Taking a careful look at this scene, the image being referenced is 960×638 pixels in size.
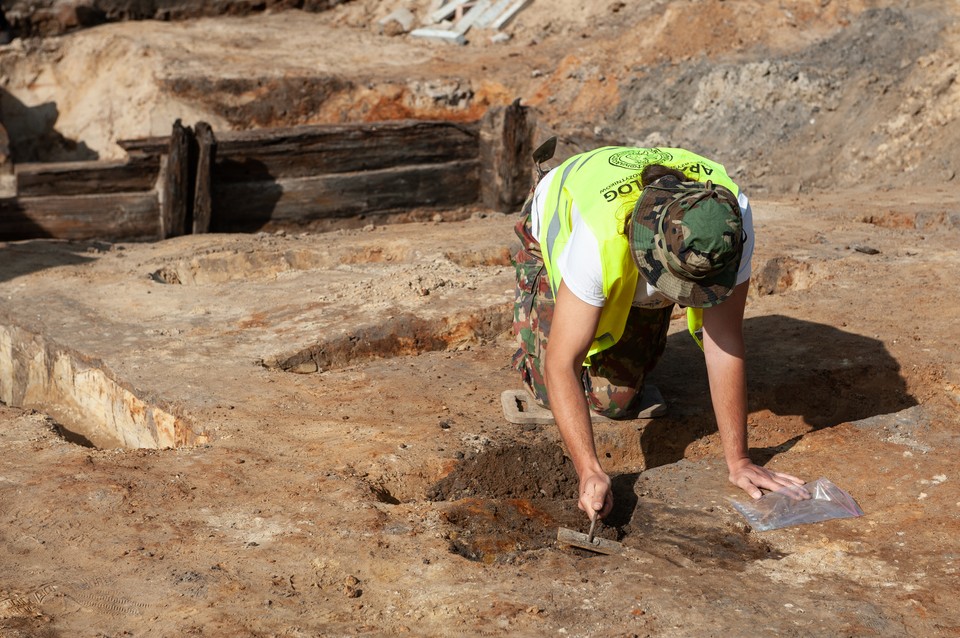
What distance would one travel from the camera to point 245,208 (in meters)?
8.82

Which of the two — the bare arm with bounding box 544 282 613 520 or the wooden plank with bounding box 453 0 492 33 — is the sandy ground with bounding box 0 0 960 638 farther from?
the wooden plank with bounding box 453 0 492 33

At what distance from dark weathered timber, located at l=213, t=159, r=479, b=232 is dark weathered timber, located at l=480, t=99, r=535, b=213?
290 mm

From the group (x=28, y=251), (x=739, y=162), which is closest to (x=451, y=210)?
(x=739, y=162)

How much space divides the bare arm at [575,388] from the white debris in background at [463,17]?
10.2 meters

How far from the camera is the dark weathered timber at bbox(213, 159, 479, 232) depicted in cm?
879

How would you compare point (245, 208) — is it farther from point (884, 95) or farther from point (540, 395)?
point (884, 95)

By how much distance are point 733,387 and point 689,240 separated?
0.78 m

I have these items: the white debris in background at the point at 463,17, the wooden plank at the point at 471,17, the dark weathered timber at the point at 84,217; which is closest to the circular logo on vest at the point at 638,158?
the dark weathered timber at the point at 84,217

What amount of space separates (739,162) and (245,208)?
4.55 m

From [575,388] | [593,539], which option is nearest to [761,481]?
[593,539]

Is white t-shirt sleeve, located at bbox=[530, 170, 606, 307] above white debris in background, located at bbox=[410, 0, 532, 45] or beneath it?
above

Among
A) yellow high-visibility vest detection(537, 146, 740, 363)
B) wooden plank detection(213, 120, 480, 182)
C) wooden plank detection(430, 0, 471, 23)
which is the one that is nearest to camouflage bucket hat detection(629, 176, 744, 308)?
yellow high-visibility vest detection(537, 146, 740, 363)

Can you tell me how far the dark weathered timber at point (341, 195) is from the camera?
879cm

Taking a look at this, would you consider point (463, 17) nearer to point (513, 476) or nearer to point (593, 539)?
point (513, 476)
